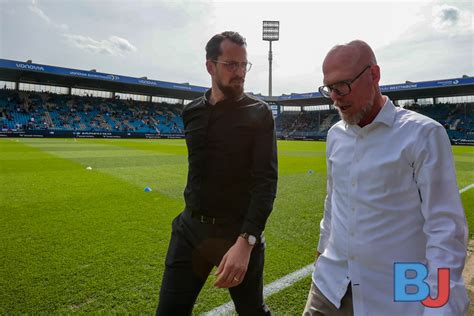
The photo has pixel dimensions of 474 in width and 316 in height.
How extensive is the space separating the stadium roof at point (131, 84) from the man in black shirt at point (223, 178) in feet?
154

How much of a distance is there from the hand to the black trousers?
0.86 ft

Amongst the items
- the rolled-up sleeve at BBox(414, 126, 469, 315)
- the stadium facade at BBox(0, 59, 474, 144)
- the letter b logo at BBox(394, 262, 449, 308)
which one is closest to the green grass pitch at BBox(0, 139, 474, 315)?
the letter b logo at BBox(394, 262, 449, 308)

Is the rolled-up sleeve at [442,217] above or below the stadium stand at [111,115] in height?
below

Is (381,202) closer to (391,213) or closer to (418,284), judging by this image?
(391,213)

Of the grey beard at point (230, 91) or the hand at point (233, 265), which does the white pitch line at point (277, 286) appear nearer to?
the hand at point (233, 265)

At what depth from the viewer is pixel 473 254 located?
13.3ft

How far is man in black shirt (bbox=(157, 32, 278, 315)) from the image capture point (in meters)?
1.92

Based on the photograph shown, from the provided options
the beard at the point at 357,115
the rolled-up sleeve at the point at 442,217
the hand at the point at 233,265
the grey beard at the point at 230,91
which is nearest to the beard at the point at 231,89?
the grey beard at the point at 230,91

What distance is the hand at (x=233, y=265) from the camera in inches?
65.9

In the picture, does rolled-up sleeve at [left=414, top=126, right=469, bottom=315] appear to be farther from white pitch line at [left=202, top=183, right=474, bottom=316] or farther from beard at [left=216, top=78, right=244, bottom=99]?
white pitch line at [left=202, top=183, right=474, bottom=316]

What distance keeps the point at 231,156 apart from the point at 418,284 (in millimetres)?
1207

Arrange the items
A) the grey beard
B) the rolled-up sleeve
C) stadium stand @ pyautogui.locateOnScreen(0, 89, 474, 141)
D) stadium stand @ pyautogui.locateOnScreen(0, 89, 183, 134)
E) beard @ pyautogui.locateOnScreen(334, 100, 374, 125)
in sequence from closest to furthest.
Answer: the rolled-up sleeve, beard @ pyautogui.locateOnScreen(334, 100, 374, 125), the grey beard, stadium stand @ pyautogui.locateOnScreen(0, 89, 183, 134), stadium stand @ pyautogui.locateOnScreen(0, 89, 474, 141)

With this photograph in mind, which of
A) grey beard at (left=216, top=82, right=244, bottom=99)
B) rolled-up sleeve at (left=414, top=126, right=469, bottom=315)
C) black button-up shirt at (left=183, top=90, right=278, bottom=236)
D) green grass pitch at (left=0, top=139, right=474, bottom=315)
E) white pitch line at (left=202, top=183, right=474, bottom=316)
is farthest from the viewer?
green grass pitch at (left=0, top=139, right=474, bottom=315)

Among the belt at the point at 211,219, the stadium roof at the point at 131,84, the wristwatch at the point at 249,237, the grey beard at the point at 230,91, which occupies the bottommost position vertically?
the wristwatch at the point at 249,237
